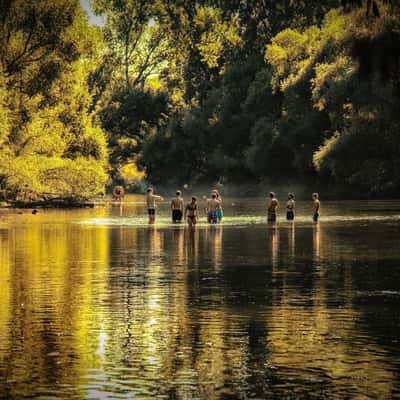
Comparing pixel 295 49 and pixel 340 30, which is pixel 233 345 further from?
pixel 295 49

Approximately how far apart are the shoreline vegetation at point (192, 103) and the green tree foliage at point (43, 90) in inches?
3.0

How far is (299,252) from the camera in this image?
29875 mm

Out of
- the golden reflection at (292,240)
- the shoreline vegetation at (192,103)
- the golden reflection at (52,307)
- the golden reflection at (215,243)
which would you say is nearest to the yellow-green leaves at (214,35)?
the shoreline vegetation at (192,103)

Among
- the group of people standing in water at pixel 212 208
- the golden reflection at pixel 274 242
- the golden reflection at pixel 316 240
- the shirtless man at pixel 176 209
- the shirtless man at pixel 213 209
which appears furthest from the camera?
the shirtless man at pixel 176 209

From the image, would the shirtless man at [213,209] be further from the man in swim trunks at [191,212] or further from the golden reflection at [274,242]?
the golden reflection at [274,242]

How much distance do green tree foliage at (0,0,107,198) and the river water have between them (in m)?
31.5

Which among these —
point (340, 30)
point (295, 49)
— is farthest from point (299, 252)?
point (295, 49)

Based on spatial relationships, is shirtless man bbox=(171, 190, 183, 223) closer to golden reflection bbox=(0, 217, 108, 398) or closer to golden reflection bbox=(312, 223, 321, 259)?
golden reflection bbox=(312, 223, 321, 259)

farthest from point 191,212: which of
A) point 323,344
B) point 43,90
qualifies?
point 323,344

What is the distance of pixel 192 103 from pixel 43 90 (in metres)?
39.9

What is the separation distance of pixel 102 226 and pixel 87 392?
108 feet

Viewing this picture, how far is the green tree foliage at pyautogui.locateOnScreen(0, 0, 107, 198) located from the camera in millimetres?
65000

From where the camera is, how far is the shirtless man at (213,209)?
148 feet

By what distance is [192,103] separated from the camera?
105938 mm
